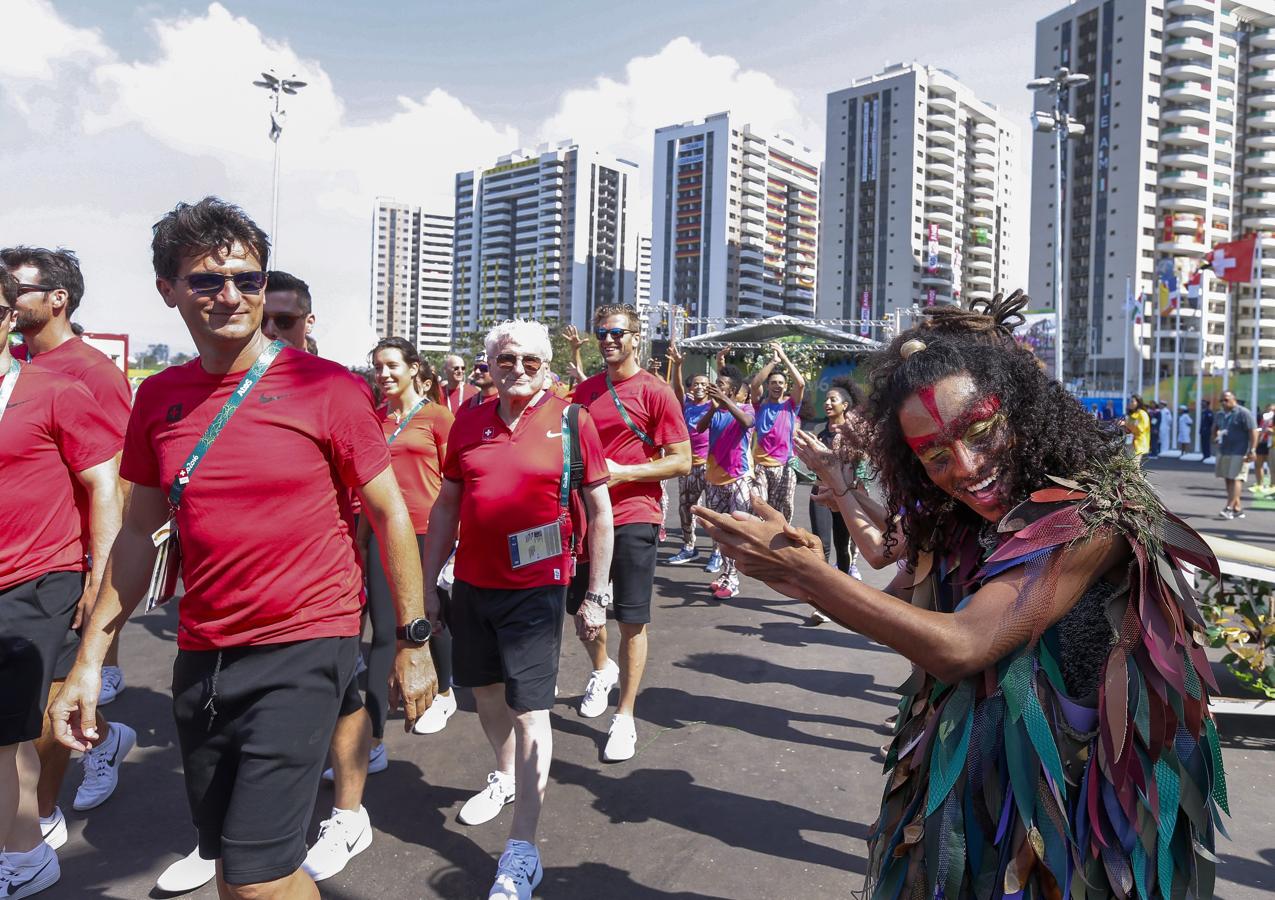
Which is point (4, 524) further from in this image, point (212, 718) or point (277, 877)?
point (277, 877)

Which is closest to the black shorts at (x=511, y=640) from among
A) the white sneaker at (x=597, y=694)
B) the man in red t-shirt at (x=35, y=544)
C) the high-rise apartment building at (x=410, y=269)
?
the man in red t-shirt at (x=35, y=544)

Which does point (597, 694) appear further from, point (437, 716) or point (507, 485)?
point (507, 485)

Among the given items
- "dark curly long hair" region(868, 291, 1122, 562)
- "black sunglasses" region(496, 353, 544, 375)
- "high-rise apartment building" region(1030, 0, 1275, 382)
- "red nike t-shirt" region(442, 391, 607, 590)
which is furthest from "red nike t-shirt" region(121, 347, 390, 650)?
"high-rise apartment building" region(1030, 0, 1275, 382)

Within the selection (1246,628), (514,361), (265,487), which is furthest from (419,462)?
(1246,628)

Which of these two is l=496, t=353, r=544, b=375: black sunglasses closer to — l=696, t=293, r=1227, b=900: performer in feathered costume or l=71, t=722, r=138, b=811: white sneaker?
l=696, t=293, r=1227, b=900: performer in feathered costume

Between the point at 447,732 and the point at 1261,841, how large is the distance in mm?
3629

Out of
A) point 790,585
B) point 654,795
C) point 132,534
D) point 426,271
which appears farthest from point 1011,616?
point 426,271

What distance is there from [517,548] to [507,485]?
0.25 meters

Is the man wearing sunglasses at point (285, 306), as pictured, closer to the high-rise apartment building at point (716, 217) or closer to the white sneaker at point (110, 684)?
the white sneaker at point (110, 684)

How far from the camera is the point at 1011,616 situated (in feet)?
5.00

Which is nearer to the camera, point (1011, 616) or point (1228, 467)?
point (1011, 616)

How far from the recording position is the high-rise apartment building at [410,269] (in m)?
172

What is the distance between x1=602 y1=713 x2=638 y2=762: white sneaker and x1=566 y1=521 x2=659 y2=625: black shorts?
48 centimetres

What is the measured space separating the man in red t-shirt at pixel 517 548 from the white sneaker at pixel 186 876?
3.12ft
